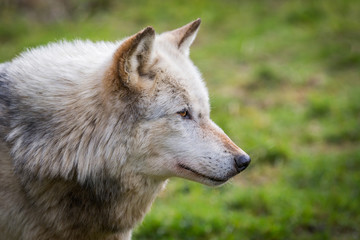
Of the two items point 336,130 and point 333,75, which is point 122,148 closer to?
point 336,130

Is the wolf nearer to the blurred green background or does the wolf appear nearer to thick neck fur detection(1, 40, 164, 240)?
thick neck fur detection(1, 40, 164, 240)

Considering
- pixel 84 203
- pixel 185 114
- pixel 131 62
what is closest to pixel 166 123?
pixel 185 114

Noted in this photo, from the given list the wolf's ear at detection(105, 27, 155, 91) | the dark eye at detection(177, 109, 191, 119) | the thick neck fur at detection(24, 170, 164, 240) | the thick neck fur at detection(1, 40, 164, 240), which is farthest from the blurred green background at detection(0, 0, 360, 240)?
the wolf's ear at detection(105, 27, 155, 91)

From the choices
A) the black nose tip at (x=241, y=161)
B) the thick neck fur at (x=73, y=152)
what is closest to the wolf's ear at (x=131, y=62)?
the thick neck fur at (x=73, y=152)

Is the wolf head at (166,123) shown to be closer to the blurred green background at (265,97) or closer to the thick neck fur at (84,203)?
the thick neck fur at (84,203)

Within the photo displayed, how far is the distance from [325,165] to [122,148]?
387 cm

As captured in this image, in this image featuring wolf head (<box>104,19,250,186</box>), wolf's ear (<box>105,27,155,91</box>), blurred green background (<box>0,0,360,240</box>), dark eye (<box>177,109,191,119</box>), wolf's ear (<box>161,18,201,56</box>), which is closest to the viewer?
wolf's ear (<box>105,27,155,91</box>)

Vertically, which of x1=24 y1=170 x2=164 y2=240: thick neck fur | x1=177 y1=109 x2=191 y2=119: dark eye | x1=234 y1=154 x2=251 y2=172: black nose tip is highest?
x1=177 y1=109 x2=191 y2=119: dark eye

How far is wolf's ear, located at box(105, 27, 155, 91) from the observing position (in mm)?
3119

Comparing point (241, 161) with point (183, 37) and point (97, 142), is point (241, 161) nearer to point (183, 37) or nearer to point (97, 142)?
point (97, 142)

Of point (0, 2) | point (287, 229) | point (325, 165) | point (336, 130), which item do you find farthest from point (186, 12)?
point (287, 229)

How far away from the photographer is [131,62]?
319 centimetres

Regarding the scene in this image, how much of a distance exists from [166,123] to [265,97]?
4.96 m

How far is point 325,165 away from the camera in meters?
6.27
